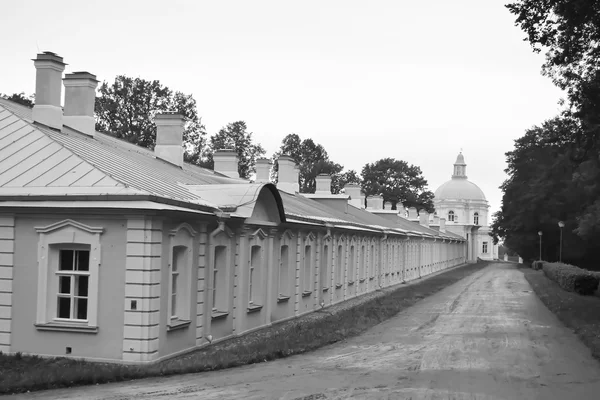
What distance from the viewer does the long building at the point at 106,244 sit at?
46.3 feet

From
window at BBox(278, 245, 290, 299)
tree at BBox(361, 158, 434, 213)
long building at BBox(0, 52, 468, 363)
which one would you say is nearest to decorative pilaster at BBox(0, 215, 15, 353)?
long building at BBox(0, 52, 468, 363)

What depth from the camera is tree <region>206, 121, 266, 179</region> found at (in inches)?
2913

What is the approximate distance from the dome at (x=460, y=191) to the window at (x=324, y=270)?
118014mm

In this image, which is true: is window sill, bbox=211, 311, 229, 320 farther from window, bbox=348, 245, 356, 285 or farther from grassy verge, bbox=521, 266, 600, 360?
window, bbox=348, 245, 356, 285

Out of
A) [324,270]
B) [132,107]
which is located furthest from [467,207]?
[324,270]

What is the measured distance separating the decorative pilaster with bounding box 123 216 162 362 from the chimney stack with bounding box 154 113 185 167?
Result: 9.73m

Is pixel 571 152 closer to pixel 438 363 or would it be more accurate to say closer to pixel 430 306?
pixel 430 306

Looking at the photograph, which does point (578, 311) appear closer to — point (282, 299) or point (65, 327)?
point (282, 299)

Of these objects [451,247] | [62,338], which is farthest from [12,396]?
[451,247]

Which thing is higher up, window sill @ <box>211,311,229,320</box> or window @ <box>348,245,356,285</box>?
window @ <box>348,245,356,285</box>

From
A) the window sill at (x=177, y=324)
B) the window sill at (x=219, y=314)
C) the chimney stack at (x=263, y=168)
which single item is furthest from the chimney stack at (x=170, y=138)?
the chimney stack at (x=263, y=168)

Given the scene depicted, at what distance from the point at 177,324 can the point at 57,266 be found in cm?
244

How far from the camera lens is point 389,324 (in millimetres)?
22516

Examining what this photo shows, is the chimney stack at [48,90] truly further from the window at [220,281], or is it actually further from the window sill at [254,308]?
the window sill at [254,308]
